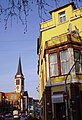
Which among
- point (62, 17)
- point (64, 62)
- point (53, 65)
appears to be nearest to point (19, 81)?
point (62, 17)

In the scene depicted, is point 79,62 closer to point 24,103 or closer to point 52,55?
point 52,55

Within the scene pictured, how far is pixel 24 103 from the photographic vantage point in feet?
596

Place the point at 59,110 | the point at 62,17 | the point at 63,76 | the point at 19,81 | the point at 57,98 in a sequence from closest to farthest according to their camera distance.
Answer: the point at 57,98, the point at 63,76, the point at 59,110, the point at 62,17, the point at 19,81

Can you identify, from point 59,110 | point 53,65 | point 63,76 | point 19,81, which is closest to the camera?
point 63,76

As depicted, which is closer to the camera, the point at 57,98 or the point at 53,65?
the point at 57,98

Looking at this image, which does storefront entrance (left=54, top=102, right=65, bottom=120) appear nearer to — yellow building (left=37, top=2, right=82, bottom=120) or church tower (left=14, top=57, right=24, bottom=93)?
yellow building (left=37, top=2, right=82, bottom=120)

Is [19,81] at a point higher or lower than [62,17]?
lower

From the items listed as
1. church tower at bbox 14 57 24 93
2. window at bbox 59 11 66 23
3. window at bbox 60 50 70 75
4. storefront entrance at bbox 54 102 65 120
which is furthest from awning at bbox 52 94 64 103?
church tower at bbox 14 57 24 93

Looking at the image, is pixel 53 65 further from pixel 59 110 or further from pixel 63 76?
pixel 59 110

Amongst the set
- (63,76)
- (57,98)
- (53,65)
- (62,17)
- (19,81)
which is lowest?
(57,98)

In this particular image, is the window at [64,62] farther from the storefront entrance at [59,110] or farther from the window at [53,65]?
the storefront entrance at [59,110]

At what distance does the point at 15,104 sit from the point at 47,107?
142602 millimetres

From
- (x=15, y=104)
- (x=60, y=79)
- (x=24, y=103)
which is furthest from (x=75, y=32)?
(x=24, y=103)

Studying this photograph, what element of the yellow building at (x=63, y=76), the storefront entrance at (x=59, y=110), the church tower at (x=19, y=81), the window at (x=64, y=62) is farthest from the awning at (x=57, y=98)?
the church tower at (x=19, y=81)
